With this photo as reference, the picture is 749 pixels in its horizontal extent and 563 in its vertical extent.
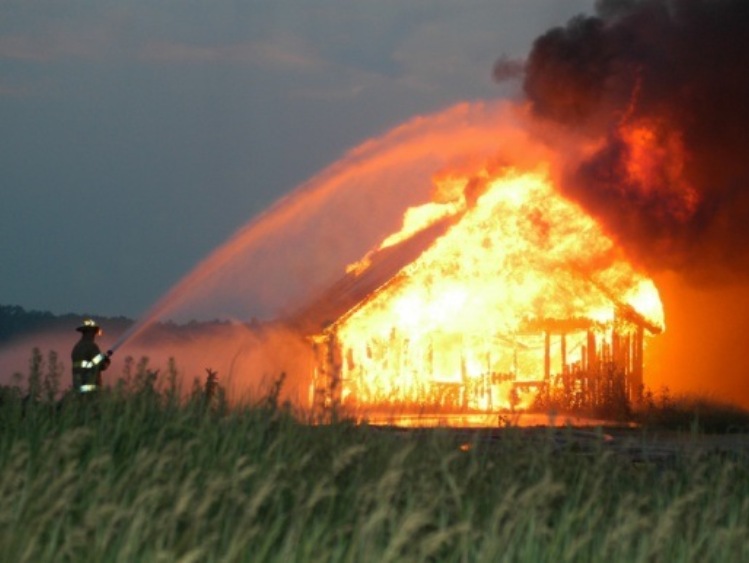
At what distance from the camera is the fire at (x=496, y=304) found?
30.9 metres

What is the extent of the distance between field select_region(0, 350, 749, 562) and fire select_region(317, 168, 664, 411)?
15.8 metres

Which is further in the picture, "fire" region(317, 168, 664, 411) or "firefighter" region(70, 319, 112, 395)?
"fire" region(317, 168, 664, 411)

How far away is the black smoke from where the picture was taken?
3092 cm

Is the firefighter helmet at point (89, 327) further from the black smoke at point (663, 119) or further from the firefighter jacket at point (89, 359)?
the black smoke at point (663, 119)

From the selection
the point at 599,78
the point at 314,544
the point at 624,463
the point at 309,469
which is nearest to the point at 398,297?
the point at 599,78

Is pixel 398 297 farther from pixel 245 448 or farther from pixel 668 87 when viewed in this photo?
pixel 245 448

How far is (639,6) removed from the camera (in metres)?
33.2

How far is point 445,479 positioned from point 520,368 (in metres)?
21.1

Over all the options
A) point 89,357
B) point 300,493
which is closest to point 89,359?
point 89,357

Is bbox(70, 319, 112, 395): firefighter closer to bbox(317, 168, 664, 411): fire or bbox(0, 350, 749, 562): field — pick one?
bbox(0, 350, 749, 562): field

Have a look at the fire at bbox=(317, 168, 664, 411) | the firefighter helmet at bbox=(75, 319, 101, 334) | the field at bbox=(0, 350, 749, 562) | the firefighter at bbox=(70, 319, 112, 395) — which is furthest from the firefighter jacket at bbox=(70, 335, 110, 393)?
the fire at bbox=(317, 168, 664, 411)

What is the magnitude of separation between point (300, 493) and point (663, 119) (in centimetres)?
2208

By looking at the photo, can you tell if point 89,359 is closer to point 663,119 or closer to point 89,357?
point 89,357

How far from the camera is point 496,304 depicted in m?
31.5
